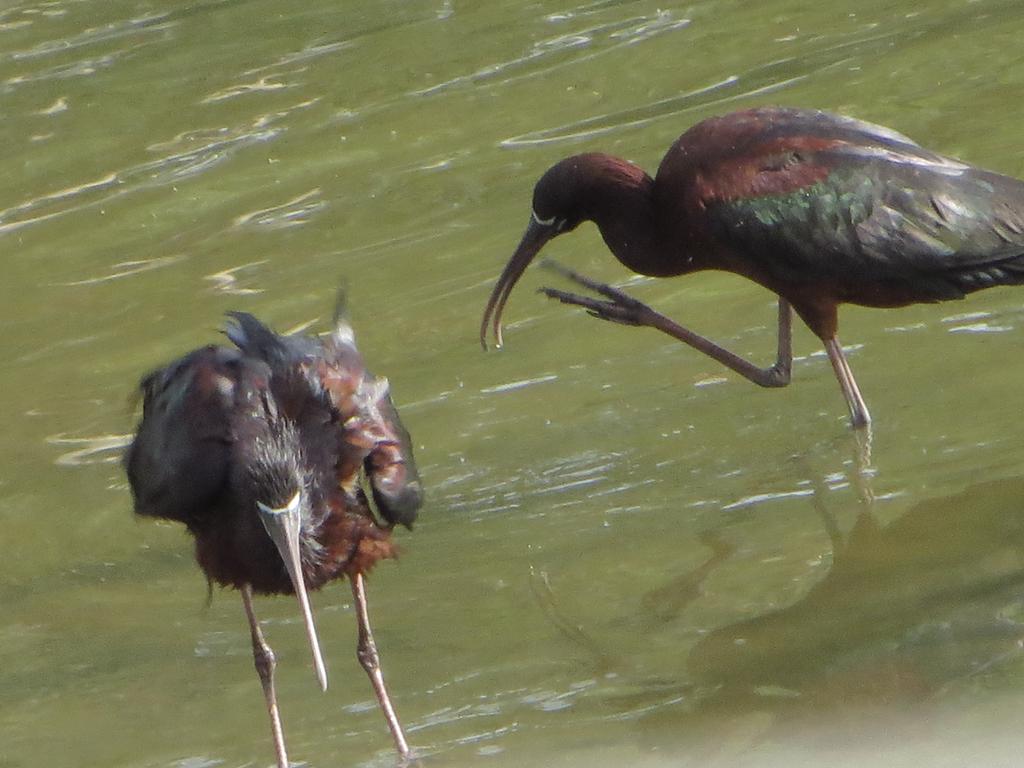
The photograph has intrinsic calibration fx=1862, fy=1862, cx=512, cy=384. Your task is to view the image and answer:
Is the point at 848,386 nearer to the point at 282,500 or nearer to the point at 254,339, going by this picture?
the point at 254,339

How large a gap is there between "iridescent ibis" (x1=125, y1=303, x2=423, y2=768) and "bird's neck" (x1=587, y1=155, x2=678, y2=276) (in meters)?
1.85

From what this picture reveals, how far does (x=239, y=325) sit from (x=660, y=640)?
1620 mm

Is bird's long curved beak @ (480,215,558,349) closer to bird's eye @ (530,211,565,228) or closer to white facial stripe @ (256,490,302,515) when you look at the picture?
bird's eye @ (530,211,565,228)

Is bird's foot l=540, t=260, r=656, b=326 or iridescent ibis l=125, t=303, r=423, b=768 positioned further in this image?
bird's foot l=540, t=260, r=656, b=326

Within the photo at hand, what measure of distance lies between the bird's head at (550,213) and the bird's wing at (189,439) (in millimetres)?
2218

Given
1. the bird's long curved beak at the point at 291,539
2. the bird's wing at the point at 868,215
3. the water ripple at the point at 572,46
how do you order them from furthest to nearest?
1. the water ripple at the point at 572,46
2. the bird's wing at the point at 868,215
3. the bird's long curved beak at the point at 291,539

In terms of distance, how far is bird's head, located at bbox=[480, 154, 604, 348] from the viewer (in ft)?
24.6

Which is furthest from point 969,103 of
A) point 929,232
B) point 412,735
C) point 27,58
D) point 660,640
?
point 27,58

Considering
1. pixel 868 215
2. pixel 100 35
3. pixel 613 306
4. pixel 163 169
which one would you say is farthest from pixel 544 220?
pixel 100 35

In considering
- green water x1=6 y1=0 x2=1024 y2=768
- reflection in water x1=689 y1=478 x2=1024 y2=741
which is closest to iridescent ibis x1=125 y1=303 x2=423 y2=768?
green water x1=6 y1=0 x2=1024 y2=768

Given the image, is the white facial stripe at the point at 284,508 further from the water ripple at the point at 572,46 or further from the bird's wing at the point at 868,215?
the water ripple at the point at 572,46

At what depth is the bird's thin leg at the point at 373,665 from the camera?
5.33 m

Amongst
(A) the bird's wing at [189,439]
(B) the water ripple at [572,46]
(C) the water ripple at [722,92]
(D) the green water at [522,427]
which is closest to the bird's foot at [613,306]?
(D) the green water at [522,427]

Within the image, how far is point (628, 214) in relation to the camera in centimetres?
731
